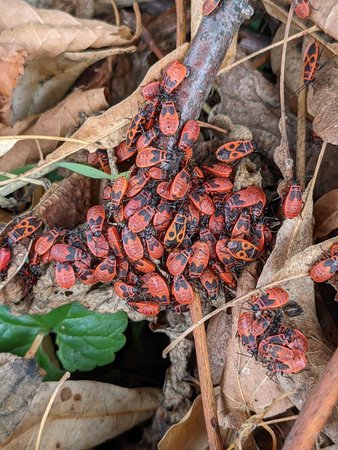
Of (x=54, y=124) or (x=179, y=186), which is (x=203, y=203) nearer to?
(x=179, y=186)

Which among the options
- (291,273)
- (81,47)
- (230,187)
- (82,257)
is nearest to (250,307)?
(291,273)

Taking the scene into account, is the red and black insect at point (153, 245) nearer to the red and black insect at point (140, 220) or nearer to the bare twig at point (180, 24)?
the red and black insect at point (140, 220)

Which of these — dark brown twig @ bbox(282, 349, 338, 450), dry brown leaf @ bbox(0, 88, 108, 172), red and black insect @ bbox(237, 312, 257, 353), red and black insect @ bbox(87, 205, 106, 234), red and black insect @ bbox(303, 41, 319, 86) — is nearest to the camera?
dark brown twig @ bbox(282, 349, 338, 450)

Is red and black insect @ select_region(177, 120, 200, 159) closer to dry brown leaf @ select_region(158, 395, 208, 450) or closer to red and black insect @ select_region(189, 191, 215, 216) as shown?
red and black insect @ select_region(189, 191, 215, 216)

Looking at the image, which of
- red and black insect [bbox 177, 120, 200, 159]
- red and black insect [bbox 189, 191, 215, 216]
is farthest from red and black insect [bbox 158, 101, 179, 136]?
red and black insect [bbox 189, 191, 215, 216]

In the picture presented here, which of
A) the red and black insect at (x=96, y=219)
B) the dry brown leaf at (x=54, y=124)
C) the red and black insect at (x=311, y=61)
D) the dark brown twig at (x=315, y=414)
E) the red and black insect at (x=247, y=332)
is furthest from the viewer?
the dry brown leaf at (x=54, y=124)

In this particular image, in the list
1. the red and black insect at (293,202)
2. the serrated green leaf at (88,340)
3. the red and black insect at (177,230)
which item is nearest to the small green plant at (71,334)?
the serrated green leaf at (88,340)
